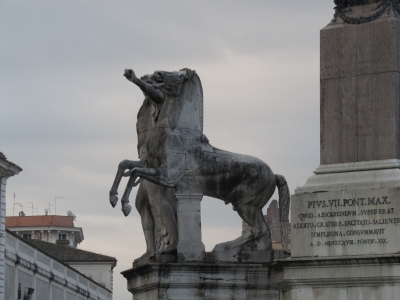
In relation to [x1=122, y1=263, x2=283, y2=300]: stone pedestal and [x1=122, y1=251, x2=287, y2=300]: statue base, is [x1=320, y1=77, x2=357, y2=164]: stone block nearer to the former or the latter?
[x1=122, y1=251, x2=287, y2=300]: statue base

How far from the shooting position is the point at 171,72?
92.3ft

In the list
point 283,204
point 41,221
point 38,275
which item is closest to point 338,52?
point 283,204

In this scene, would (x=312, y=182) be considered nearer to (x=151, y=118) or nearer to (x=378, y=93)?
(x=378, y=93)

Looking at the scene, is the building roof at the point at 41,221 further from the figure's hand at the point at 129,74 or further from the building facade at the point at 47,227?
the figure's hand at the point at 129,74

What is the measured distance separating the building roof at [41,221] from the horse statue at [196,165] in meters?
108

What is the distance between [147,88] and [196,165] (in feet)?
5.67

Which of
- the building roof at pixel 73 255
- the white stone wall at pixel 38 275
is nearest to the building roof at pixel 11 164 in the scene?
the white stone wall at pixel 38 275

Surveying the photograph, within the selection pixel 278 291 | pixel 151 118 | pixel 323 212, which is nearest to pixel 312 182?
pixel 323 212

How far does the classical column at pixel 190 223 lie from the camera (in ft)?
90.5

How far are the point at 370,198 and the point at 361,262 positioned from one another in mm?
1080

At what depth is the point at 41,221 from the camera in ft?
449

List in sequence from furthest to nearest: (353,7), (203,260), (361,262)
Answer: (203,260)
(353,7)
(361,262)

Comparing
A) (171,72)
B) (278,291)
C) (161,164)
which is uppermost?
(171,72)

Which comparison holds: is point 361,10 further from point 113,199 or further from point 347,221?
point 113,199
